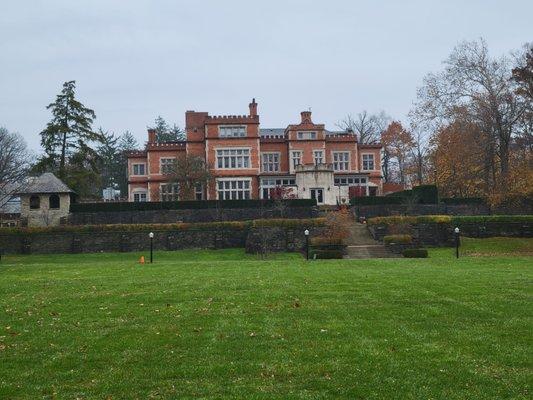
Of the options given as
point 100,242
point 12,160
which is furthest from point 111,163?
point 100,242

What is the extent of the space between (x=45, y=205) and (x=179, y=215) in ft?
33.7

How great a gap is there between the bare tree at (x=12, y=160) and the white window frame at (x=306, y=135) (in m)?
26.3

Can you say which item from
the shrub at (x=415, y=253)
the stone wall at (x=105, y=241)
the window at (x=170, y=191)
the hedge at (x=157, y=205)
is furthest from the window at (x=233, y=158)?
the shrub at (x=415, y=253)

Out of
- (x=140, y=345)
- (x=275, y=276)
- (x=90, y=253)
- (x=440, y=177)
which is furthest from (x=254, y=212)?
Answer: (x=140, y=345)

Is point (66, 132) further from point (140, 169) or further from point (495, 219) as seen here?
point (495, 219)

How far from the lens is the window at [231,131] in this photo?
57500 mm

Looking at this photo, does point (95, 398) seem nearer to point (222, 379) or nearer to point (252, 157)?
point (222, 379)

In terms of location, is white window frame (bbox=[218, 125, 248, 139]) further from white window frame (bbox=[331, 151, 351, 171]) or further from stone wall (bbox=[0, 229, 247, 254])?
stone wall (bbox=[0, 229, 247, 254])

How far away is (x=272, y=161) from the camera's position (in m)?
59.8

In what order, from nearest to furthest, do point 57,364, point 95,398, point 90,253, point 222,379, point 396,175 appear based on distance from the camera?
point 95,398, point 222,379, point 57,364, point 90,253, point 396,175

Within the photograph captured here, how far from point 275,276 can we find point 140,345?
10.2 metres

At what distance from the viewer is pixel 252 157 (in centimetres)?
5766

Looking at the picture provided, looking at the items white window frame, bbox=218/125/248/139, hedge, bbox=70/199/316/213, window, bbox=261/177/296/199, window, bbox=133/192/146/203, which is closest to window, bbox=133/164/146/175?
window, bbox=133/192/146/203

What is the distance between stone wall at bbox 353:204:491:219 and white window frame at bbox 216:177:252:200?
1430cm
